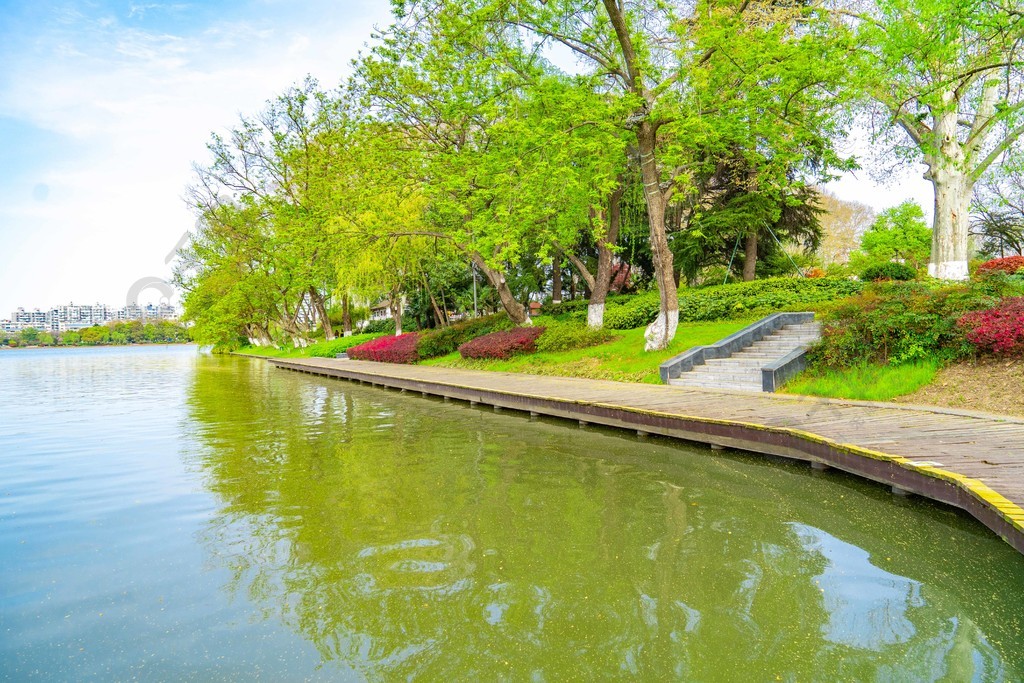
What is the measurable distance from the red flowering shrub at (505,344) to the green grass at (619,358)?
0.27 metres

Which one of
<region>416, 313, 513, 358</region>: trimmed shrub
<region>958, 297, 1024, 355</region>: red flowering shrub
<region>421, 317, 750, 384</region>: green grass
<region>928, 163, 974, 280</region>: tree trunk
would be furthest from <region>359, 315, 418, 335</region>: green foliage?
<region>958, 297, 1024, 355</region>: red flowering shrub

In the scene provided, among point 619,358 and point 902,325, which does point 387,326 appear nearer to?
point 619,358

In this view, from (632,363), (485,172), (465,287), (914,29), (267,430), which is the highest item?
(914,29)

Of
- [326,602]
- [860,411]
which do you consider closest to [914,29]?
[860,411]

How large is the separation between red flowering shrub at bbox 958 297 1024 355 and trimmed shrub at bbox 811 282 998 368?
18 centimetres

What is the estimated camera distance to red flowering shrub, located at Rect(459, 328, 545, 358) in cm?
1875

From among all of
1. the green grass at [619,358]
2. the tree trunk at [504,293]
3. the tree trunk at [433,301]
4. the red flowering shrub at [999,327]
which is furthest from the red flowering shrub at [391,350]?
the red flowering shrub at [999,327]

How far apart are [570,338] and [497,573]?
13.6 metres

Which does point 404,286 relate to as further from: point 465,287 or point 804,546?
point 804,546

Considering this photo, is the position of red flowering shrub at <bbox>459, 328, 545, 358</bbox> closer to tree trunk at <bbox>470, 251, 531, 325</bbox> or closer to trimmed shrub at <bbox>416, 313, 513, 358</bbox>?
tree trunk at <bbox>470, 251, 531, 325</bbox>

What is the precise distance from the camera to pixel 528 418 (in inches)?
472

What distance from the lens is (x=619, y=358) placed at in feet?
50.8

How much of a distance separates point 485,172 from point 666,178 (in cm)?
661

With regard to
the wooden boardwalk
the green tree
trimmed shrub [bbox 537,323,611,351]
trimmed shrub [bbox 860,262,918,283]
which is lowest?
the wooden boardwalk
